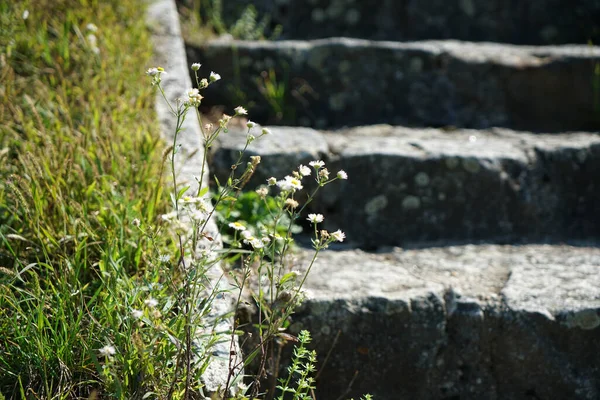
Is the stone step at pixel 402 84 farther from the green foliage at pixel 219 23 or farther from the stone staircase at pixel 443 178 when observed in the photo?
the green foliage at pixel 219 23

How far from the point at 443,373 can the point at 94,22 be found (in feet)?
8.41

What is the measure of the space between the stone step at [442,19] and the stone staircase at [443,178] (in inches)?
0.4

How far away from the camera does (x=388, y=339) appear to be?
2.50 meters

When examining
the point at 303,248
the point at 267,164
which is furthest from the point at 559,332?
the point at 267,164

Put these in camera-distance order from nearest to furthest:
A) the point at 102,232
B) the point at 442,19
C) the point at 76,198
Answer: the point at 102,232 → the point at 76,198 → the point at 442,19

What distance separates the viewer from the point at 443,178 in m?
3.23

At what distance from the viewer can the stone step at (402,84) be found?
12.7 ft

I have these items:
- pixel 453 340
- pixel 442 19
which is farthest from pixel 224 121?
pixel 442 19

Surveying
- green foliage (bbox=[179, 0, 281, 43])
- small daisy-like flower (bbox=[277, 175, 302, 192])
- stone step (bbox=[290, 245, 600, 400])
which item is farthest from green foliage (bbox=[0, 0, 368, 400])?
green foliage (bbox=[179, 0, 281, 43])

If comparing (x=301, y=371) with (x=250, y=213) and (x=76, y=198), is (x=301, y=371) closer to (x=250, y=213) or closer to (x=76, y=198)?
(x=76, y=198)

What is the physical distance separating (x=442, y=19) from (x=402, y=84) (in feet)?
3.45

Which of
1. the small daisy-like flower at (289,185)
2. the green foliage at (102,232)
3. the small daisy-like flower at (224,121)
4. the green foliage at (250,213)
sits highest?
the small daisy-like flower at (224,121)

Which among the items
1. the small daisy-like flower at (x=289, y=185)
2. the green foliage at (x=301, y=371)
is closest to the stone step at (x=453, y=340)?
the green foliage at (x=301, y=371)

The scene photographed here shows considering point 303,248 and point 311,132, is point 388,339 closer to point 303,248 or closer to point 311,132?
point 303,248
